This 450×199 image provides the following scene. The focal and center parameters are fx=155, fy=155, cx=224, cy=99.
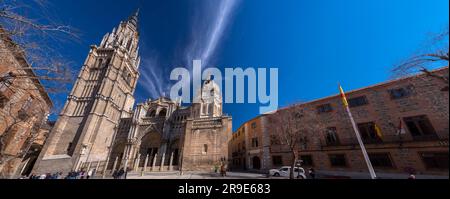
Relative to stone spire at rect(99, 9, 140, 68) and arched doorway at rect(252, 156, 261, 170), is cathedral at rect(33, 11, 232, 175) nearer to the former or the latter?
stone spire at rect(99, 9, 140, 68)

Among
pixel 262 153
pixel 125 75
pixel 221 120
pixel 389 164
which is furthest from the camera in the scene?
pixel 125 75

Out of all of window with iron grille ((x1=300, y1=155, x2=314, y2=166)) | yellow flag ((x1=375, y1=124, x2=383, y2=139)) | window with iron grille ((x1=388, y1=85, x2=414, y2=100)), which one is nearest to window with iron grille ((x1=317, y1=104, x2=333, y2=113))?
yellow flag ((x1=375, y1=124, x2=383, y2=139))

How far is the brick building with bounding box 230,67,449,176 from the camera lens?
35.4 ft

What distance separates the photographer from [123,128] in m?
33.8

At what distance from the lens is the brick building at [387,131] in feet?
35.4

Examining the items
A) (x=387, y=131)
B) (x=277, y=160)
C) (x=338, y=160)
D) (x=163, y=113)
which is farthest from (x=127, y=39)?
(x=387, y=131)

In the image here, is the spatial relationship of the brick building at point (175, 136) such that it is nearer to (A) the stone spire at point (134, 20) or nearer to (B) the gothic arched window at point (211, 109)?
(B) the gothic arched window at point (211, 109)

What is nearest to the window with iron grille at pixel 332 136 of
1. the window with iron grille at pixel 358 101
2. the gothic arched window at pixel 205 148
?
Answer: the window with iron grille at pixel 358 101

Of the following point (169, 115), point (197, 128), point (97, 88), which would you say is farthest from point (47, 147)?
point (197, 128)

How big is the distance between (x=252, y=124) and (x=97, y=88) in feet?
107

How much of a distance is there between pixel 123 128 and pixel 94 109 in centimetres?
685

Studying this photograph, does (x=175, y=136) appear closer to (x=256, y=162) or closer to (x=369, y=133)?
(x=256, y=162)

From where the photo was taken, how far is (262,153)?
73.6 feet
